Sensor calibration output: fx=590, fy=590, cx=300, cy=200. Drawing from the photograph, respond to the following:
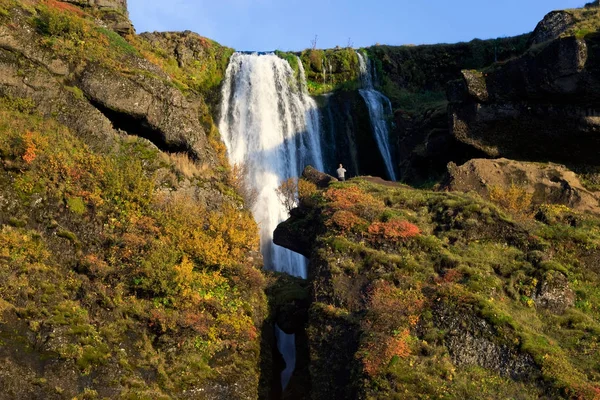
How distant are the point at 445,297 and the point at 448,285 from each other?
71 centimetres

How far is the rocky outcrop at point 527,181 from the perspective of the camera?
3388 centimetres

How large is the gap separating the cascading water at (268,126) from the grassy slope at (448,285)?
511 inches

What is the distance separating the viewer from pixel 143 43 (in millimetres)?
44906

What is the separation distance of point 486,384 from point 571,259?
32.3ft

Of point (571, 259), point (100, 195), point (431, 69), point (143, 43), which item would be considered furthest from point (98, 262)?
point (431, 69)

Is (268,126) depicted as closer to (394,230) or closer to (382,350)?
(394,230)

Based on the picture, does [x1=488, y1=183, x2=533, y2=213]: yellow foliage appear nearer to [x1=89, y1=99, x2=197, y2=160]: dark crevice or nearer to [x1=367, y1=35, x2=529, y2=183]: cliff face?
[x1=367, y1=35, x2=529, y2=183]: cliff face

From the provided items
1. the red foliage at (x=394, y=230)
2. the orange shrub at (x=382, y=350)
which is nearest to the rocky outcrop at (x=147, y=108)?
the red foliage at (x=394, y=230)

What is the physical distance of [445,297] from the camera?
70.0ft

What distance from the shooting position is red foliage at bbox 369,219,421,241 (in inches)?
1015

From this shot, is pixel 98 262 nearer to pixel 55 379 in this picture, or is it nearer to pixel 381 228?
pixel 55 379

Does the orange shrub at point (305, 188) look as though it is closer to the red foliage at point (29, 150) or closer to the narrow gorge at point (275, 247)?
the narrow gorge at point (275, 247)

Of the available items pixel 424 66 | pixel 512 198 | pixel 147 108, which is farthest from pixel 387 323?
pixel 424 66

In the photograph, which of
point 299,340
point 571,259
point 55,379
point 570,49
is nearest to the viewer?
point 55,379
